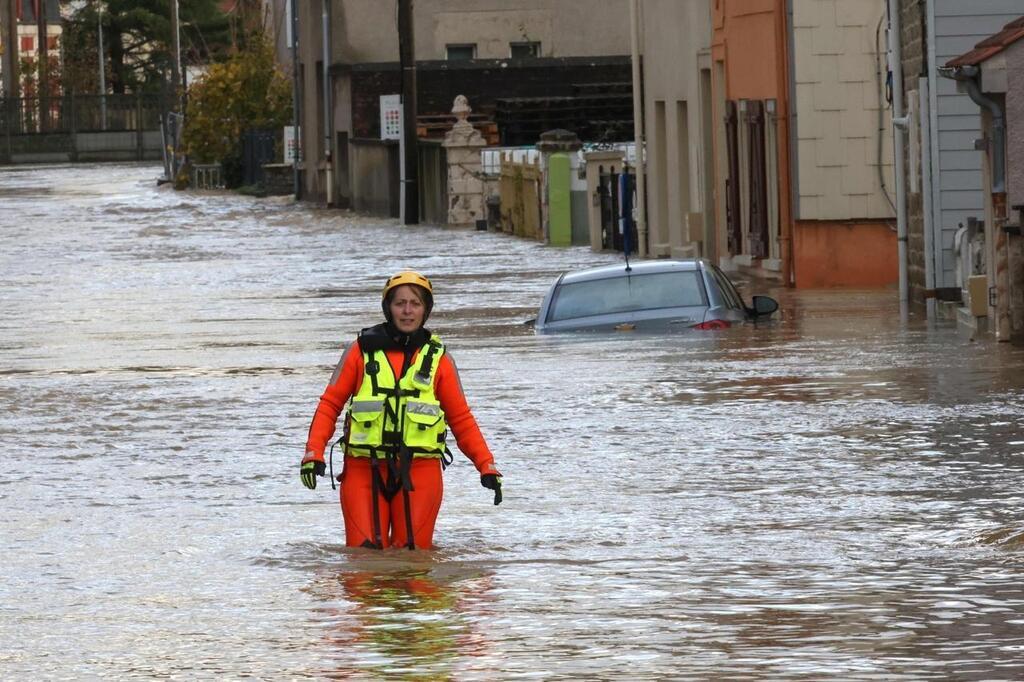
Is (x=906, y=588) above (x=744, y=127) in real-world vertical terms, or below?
below

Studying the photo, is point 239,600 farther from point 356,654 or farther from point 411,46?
point 411,46

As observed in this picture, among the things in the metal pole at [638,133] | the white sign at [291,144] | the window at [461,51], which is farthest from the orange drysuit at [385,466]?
the white sign at [291,144]

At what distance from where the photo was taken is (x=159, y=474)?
1323cm

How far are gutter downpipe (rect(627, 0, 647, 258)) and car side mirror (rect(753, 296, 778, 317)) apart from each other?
1652cm

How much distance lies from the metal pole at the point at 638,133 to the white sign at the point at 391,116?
1847 cm

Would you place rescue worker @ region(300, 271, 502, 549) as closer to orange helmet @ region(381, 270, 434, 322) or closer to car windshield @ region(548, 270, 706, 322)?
orange helmet @ region(381, 270, 434, 322)

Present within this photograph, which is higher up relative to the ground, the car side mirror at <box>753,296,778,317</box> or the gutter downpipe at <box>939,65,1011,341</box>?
the gutter downpipe at <box>939,65,1011,341</box>

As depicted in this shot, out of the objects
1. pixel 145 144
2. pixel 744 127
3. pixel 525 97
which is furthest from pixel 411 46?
pixel 145 144

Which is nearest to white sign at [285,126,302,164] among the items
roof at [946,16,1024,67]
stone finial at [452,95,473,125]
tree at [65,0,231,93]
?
stone finial at [452,95,473,125]

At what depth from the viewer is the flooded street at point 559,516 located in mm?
8094

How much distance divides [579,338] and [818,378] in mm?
3759

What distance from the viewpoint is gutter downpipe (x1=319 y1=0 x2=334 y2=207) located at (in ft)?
208

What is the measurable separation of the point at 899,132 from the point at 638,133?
37.6 ft

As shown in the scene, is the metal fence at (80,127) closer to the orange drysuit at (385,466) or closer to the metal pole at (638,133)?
the metal pole at (638,133)
